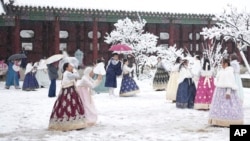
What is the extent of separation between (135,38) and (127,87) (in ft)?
29.6

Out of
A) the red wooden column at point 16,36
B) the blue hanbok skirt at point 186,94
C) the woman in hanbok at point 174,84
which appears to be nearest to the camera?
the blue hanbok skirt at point 186,94

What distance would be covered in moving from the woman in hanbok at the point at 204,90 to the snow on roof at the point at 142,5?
14.1 meters

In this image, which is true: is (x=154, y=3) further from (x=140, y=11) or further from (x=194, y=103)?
(x=194, y=103)

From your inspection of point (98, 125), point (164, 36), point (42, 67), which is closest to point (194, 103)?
point (98, 125)

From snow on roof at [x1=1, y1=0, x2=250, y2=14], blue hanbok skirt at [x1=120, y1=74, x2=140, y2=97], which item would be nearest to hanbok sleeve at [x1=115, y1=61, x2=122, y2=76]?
blue hanbok skirt at [x1=120, y1=74, x2=140, y2=97]

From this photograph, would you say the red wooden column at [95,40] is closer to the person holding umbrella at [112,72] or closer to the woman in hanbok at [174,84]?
the person holding umbrella at [112,72]

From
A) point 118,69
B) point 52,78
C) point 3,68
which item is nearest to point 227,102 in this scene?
point 118,69

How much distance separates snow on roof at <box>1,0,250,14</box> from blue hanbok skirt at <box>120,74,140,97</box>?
1034cm

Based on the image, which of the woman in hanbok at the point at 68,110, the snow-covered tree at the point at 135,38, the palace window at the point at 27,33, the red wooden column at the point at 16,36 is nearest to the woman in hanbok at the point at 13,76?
the red wooden column at the point at 16,36

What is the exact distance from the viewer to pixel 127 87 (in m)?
14.2

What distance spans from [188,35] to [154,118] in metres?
19.0

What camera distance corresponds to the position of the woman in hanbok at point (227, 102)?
26.9 ft

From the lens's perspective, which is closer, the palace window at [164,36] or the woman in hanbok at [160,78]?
the woman in hanbok at [160,78]

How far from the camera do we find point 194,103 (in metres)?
10.9
